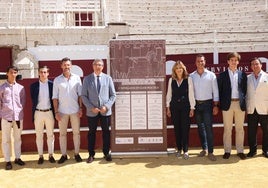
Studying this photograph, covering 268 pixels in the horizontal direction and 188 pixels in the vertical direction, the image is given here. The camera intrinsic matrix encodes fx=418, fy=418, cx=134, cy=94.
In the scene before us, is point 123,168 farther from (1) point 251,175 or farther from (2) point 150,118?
(1) point 251,175

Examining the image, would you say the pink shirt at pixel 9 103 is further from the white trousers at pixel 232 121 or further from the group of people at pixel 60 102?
the white trousers at pixel 232 121

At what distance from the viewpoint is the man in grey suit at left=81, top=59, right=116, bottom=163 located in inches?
257

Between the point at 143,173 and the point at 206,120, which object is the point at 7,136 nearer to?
the point at 143,173

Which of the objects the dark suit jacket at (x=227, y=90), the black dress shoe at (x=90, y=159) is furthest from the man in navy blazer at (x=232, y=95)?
the black dress shoe at (x=90, y=159)

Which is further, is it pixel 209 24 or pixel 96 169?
pixel 209 24

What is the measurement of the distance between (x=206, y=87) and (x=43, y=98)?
2596 mm

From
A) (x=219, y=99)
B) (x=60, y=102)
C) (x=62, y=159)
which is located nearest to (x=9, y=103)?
(x=60, y=102)

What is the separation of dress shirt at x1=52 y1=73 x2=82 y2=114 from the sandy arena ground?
0.87 m

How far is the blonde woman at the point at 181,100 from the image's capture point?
6652 millimetres

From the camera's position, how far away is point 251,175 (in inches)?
229

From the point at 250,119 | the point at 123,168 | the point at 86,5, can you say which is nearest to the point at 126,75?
the point at 123,168

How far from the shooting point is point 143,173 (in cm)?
602

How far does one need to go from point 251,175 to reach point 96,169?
2.24m

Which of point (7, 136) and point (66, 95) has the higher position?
point (66, 95)
